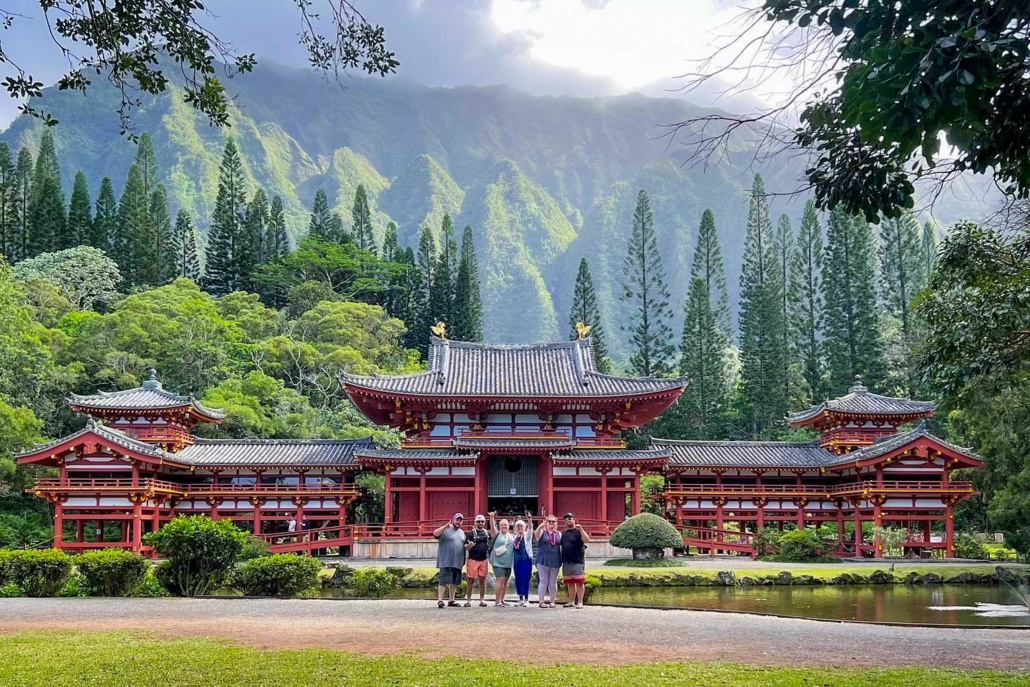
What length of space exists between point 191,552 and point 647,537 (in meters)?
11.6

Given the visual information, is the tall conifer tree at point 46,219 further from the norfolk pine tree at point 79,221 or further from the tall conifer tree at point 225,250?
the tall conifer tree at point 225,250

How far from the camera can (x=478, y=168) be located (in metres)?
145

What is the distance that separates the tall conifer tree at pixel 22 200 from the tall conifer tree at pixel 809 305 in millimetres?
43426

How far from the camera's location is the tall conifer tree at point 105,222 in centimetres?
5246

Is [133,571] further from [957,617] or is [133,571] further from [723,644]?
[957,617]

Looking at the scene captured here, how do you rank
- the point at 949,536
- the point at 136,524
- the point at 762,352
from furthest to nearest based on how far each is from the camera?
the point at 762,352
the point at 949,536
the point at 136,524

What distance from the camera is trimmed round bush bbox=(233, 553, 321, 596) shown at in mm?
14289

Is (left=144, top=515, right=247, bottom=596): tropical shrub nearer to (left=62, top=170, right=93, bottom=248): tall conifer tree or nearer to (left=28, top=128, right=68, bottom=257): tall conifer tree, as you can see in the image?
(left=28, top=128, right=68, bottom=257): tall conifer tree

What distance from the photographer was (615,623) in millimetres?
10227

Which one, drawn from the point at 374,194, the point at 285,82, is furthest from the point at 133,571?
the point at 285,82

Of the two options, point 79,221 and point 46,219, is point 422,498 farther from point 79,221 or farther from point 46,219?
point 79,221

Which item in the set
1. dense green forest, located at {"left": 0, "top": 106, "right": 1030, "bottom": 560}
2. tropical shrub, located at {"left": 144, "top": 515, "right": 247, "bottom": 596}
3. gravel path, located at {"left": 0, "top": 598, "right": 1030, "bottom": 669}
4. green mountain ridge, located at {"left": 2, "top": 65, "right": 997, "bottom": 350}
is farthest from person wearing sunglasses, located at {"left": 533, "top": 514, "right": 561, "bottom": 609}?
green mountain ridge, located at {"left": 2, "top": 65, "right": 997, "bottom": 350}

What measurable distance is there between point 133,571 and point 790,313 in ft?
145

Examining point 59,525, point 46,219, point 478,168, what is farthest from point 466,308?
point 478,168
